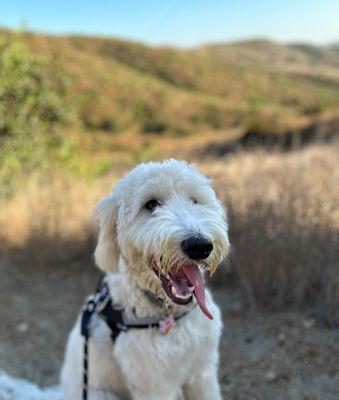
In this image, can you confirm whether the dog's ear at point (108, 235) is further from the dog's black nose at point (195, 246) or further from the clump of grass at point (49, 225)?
the clump of grass at point (49, 225)

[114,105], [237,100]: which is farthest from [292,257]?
[237,100]

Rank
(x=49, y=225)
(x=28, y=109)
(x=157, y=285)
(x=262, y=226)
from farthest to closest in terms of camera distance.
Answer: (x=28, y=109) → (x=49, y=225) → (x=262, y=226) → (x=157, y=285)

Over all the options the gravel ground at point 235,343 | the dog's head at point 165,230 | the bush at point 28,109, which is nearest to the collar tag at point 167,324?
the dog's head at point 165,230

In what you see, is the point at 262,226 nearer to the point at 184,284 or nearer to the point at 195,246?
the point at 184,284

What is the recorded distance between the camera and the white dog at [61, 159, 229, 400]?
1884 mm

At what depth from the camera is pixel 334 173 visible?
5.06 metres

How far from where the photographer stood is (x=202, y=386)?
2512 mm

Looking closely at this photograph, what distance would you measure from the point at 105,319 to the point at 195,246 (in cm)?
89

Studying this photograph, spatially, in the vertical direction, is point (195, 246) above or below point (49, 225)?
above

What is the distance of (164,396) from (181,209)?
95cm

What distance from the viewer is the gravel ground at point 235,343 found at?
3.36 metres

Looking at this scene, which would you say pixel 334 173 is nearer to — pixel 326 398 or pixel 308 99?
pixel 326 398

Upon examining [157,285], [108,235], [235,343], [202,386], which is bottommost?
[235,343]

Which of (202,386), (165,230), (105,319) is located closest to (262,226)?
(202,386)
